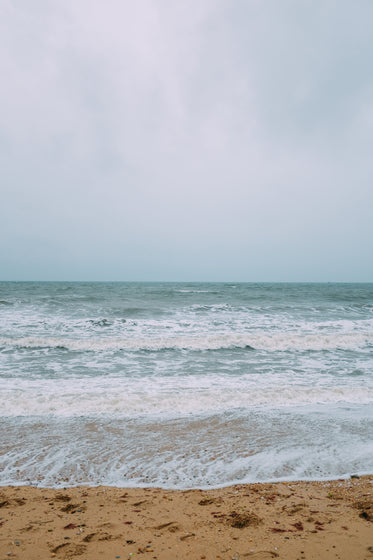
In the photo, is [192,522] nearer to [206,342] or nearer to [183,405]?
[183,405]

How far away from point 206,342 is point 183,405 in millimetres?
6909

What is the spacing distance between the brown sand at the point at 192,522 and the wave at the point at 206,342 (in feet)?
29.7

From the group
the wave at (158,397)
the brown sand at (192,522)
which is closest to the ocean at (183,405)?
the wave at (158,397)

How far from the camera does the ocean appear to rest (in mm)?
4555

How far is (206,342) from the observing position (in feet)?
45.6

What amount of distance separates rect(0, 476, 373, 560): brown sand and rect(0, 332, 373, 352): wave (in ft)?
29.7

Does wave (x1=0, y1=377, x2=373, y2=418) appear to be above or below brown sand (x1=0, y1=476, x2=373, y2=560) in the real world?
below

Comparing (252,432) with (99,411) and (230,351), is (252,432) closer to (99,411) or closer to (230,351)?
(99,411)

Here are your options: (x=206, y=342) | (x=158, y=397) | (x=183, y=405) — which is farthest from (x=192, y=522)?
(x=206, y=342)

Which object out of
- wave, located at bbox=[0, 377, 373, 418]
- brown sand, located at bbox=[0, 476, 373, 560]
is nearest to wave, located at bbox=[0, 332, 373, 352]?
wave, located at bbox=[0, 377, 373, 418]

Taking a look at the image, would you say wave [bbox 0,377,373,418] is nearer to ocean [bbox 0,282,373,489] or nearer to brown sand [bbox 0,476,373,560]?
ocean [bbox 0,282,373,489]

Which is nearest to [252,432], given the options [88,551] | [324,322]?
[88,551]

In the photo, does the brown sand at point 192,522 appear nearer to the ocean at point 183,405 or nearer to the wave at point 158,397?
the ocean at point 183,405

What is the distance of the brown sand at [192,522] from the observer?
2.80 meters
